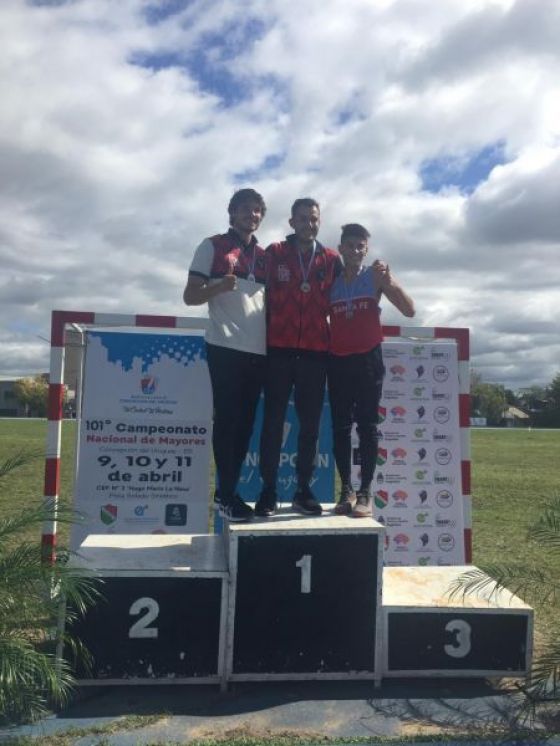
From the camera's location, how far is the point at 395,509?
6.02 meters

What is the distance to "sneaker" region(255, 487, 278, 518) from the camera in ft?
14.6

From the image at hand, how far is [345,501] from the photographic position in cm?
468

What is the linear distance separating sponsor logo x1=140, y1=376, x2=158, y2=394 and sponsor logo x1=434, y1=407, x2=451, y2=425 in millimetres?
2441

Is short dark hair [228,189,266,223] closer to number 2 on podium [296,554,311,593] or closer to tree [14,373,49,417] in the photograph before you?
number 2 on podium [296,554,311,593]

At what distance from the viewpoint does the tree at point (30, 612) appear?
3160 millimetres

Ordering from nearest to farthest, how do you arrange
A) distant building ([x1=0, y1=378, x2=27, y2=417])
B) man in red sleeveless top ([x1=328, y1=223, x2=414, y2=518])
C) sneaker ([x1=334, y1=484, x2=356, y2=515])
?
1. sneaker ([x1=334, y1=484, x2=356, y2=515])
2. man in red sleeveless top ([x1=328, y1=223, x2=414, y2=518])
3. distant building ([x1=0, y1=378, x2=27, y2=417])

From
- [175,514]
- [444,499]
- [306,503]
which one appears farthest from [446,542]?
[175,514]

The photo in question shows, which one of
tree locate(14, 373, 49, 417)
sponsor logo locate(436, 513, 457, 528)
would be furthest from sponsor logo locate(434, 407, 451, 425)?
tree locate(14, 373, 49, 417)

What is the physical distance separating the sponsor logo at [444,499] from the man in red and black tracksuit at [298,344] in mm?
1797

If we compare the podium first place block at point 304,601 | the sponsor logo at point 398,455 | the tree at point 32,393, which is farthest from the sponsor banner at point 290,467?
the tree at point 32,393

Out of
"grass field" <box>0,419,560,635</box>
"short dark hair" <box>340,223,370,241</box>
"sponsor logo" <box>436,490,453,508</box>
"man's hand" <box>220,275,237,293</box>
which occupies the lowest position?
"grass field" <box>0,419,560,635</box>

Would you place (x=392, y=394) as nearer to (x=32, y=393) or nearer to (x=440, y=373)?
(x=440, y=373)

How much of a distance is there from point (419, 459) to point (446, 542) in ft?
2.44

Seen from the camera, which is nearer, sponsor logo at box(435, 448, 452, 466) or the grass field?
sponsor logo at box(435, 448, 452, 466)
